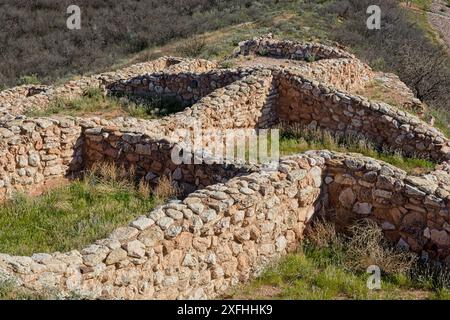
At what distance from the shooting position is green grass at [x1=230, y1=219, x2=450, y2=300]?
609 cm

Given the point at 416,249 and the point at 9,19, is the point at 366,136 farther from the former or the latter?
the point at 9,19

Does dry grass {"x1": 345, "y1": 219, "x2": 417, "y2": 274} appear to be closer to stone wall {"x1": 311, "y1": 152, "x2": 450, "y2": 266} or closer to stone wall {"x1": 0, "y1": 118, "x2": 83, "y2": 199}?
stone wall {"x1": 311, "y1": 152, "x2": 450, "y2": 266}

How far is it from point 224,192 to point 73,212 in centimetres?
241

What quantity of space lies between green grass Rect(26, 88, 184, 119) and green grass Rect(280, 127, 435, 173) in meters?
2.73

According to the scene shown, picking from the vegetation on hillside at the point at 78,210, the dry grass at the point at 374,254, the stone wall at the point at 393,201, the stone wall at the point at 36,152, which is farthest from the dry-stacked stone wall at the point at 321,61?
the dry grass at the point at 374,254

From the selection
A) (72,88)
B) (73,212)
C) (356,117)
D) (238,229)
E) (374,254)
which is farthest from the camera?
(72,88)

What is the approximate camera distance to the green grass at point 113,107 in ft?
39.7

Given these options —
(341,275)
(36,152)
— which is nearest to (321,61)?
(36,152)

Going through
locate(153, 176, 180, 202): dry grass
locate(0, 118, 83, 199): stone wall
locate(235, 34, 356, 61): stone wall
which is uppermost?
locate(235, 34, 356, 61): stone wall

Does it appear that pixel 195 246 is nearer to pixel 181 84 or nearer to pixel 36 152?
pixel 36 152

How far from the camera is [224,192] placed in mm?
6383

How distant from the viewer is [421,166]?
10.0 metres

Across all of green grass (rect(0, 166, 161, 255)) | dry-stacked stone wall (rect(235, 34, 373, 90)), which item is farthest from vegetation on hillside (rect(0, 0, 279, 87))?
green grass (rect(0, 166, 161, 255))

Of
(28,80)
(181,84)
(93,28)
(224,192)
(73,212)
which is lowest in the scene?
(73,212)
